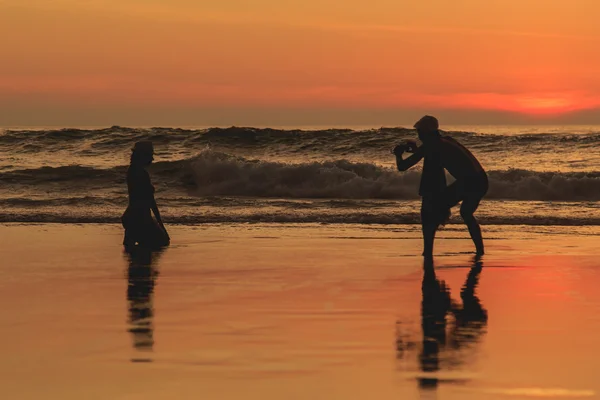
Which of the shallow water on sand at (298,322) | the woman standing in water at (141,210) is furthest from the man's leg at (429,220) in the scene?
the woman standing in water at (141,210)

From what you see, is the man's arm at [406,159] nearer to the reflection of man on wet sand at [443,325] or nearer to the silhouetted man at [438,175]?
the silhouetted man at [438,175]

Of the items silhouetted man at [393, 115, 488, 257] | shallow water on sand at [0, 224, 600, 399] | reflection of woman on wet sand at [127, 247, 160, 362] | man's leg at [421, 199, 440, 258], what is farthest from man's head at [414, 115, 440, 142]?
reflection of woman on wet sand at [127, 247, 160, 362]

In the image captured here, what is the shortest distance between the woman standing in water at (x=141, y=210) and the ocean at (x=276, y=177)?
15.1ft

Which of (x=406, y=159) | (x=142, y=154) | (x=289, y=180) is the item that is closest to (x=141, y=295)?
(x=406, y=159)

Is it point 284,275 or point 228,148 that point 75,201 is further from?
point 228,148

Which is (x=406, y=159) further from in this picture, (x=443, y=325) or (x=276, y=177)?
(x=276, y=177)

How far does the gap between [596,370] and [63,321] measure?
392 cm

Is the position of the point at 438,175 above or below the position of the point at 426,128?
below

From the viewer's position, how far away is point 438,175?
11.7 m

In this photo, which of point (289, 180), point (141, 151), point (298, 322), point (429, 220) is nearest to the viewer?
point (298, 322)

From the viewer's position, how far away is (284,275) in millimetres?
10562

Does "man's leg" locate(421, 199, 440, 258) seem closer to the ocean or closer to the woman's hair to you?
the woman's hair

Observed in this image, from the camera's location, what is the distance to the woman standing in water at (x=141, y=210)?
518 inches

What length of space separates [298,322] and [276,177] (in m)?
20.5
